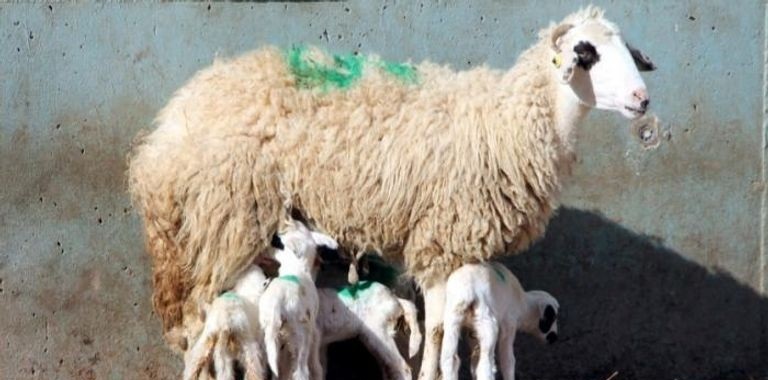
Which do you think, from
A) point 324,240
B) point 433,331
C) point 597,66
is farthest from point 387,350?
point 597,66

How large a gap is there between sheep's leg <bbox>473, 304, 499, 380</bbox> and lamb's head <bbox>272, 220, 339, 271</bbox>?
0.68 metres

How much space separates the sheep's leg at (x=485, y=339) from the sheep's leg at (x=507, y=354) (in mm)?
137

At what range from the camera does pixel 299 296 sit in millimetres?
7918

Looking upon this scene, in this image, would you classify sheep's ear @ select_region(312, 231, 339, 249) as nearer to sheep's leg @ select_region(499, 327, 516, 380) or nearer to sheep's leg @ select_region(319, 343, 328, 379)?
sheep's leg @ select_region(319, 343, 328, 379)

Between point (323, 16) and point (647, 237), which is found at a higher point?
point (323, 16)

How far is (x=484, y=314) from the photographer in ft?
26.2

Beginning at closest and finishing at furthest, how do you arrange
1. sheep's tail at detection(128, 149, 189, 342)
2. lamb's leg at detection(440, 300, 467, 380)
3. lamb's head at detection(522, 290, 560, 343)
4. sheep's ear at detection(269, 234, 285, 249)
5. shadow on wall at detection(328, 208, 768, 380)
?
1. lamb's leg at detection(440, 300, 467, 380)
2. sheep's ear at detection(269, 234, 285, 249)
3. sheep's tail at detection(128, 149, 189, 342)
4. lamb's head at detection(522, 290, 560, 343)
5. shadow on wall at detection(328, 208, 768, 380)

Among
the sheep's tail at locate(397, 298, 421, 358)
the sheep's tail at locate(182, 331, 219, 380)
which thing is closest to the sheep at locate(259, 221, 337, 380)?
the sheep's tail at locate(182, 331, 219, 380)

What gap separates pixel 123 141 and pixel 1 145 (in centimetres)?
54

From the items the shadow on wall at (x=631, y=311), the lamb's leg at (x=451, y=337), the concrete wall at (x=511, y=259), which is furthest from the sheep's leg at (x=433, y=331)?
the shadow on wall at (x=631, y=311)

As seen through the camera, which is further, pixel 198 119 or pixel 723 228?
pixel 723 228

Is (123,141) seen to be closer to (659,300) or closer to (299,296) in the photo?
(299,296)

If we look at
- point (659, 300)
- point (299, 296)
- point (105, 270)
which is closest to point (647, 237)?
point (659, 300)

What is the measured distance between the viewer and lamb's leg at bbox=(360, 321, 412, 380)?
8297mm
